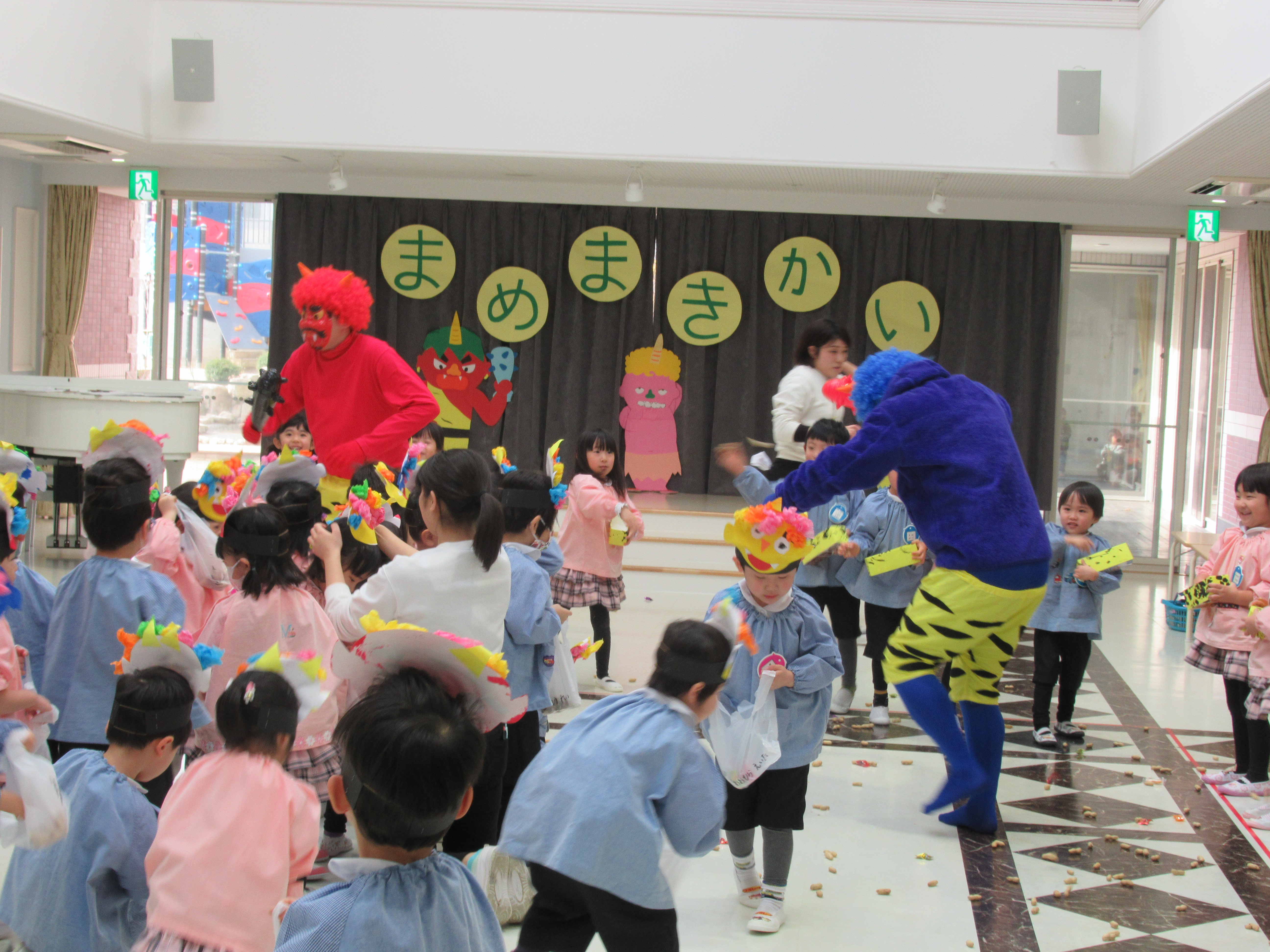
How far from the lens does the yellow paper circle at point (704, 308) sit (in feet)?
27.5

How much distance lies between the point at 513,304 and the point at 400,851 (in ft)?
23.8

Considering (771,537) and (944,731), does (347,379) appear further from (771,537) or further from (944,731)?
(944,731)

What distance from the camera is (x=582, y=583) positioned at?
480 centimetres

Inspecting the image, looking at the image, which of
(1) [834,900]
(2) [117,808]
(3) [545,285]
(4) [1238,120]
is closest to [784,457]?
(1) [834,900]

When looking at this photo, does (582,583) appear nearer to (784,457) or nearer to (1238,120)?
(784,457)

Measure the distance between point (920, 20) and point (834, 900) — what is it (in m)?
5.58

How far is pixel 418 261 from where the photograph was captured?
8.45m

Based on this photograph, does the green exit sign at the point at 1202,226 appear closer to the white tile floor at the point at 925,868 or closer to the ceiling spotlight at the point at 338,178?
the white tile floor at the point at 925,868

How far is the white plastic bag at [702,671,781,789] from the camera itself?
251 centimetres

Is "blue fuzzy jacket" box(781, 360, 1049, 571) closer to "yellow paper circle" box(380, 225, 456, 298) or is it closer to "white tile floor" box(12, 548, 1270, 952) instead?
"white tile floor" box(12, 548, 1270, 952)

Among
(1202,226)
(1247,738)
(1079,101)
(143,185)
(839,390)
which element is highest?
(1079,101)

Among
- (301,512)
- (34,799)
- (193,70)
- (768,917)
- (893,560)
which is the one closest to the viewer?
(34,799)

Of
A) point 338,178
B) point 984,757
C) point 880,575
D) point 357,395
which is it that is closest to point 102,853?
point 357,395

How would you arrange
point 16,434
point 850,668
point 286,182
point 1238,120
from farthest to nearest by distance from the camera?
point 286,182 → point 16,434 → point 1238,120 → point 850,668
